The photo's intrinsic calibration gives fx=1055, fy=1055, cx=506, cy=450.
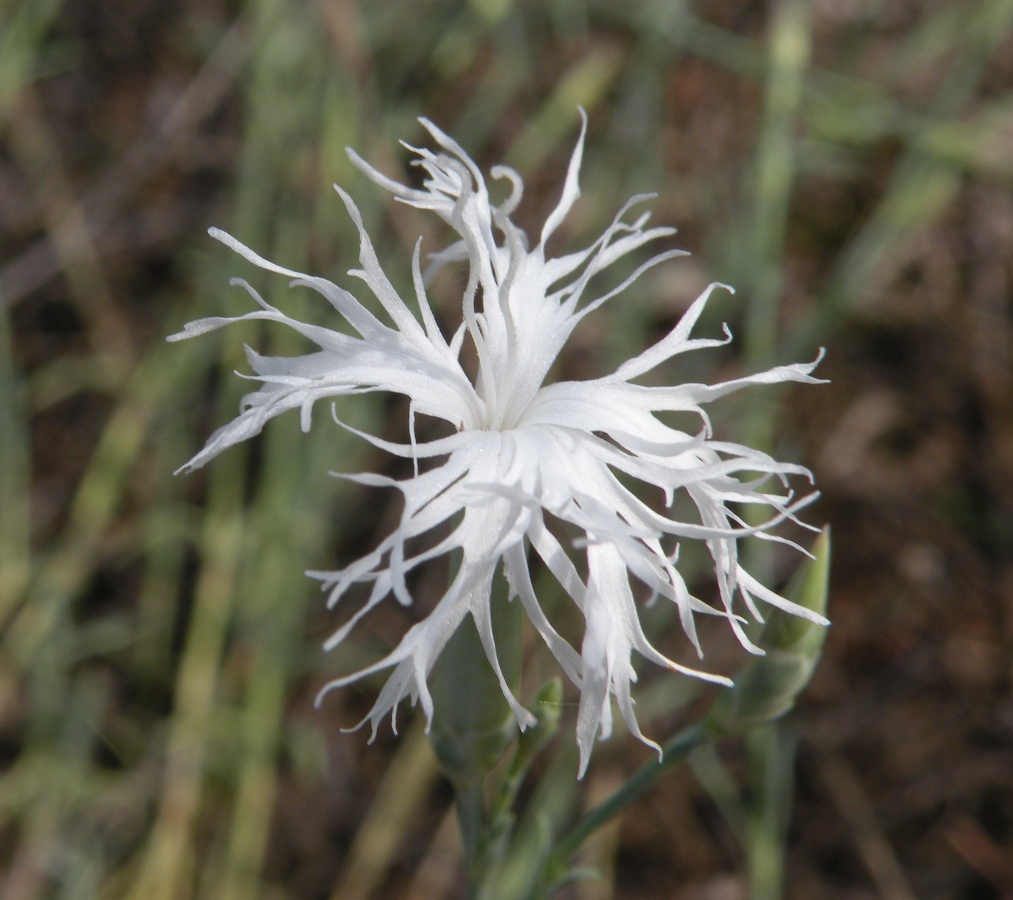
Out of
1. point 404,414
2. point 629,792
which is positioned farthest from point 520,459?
point 404,414

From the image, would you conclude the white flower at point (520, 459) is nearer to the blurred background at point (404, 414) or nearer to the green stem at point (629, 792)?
the green stem at point (629, 792)

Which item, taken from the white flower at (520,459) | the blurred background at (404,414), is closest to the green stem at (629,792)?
the white flower at (520,459)

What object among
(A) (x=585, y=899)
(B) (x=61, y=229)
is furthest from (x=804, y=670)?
(B) (x=61, y=229)

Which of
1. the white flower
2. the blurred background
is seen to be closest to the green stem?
the white flower

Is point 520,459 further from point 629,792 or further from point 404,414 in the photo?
point 404,414

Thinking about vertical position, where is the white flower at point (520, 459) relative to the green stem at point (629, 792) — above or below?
above

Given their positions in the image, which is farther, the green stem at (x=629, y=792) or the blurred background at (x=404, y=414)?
the blurred background at (x=404, y=414)

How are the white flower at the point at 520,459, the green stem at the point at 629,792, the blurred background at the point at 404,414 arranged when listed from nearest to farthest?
the white flower at the point at 520,459 → the green stem at the point at 629,792 → the blurred background at the point at 404,414
